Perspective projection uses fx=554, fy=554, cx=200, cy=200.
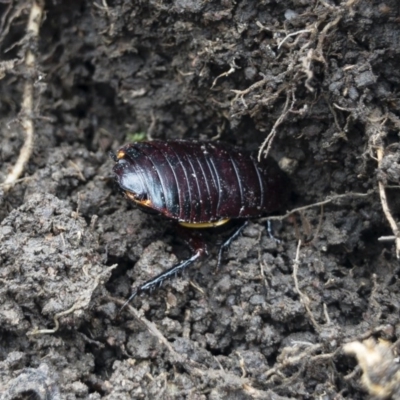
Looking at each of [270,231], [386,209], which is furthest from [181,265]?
[386,209]

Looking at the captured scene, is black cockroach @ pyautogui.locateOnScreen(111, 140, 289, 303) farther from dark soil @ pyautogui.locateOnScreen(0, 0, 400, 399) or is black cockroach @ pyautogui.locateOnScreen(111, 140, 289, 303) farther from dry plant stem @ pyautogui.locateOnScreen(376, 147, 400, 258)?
dry plant stem @ pyautogui.locateOnScreen(376, 147, 400, 258)

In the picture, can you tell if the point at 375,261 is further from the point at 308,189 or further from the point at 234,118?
the point at 234,118

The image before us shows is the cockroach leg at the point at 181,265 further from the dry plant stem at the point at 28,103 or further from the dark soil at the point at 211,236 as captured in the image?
the dry plant stem at the point at 28,103

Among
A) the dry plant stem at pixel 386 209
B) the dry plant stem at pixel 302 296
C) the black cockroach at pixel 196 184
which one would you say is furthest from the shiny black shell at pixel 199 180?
the dry plant stem at pixel 386 209

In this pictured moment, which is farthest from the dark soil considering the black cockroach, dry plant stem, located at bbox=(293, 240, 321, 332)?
the black cockroach

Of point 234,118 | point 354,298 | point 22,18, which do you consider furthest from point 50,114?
point 354,298

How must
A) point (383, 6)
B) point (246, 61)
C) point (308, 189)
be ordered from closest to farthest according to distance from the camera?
1. point (383, 6)
2. point (246, 61)
3. point (308, 189)
